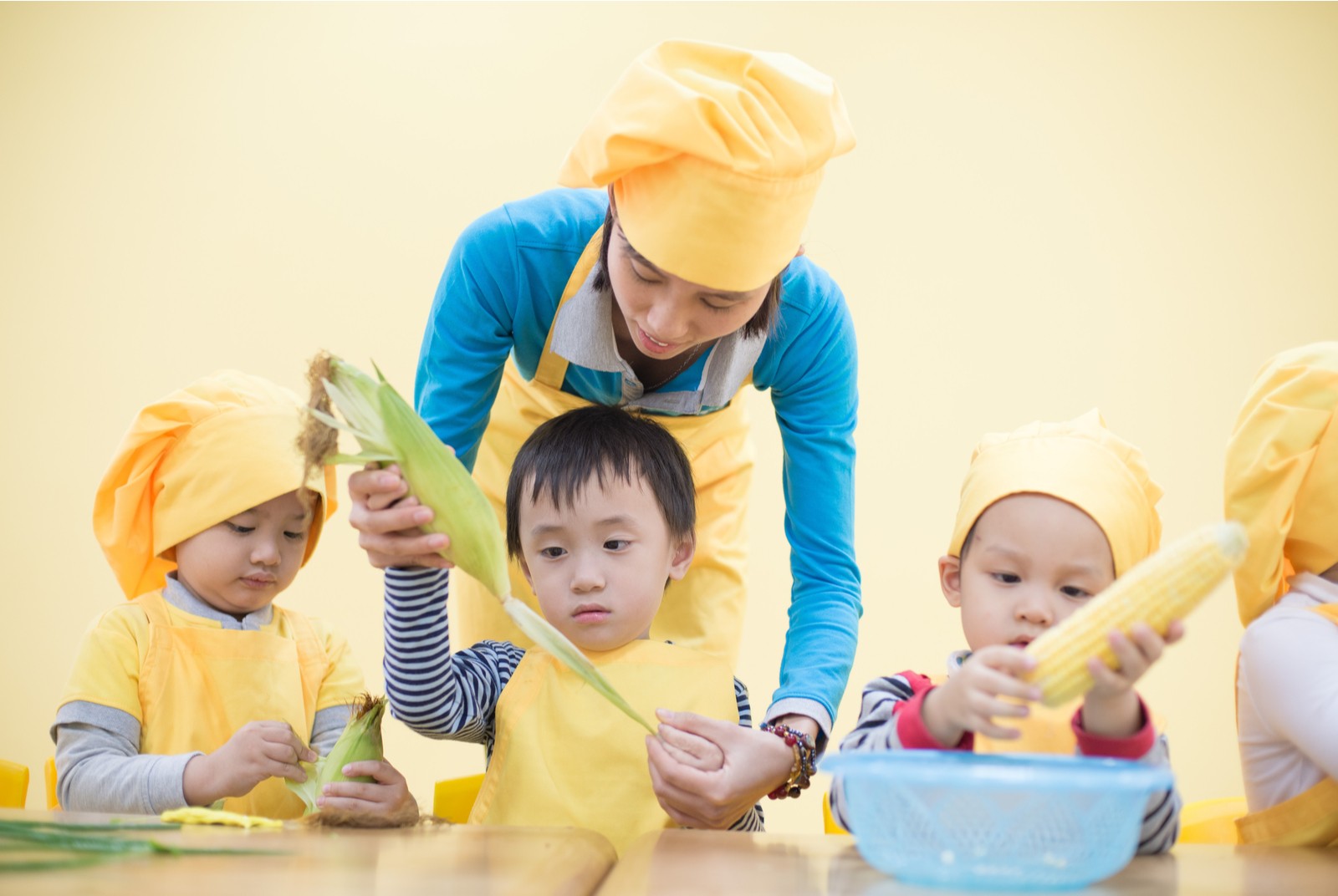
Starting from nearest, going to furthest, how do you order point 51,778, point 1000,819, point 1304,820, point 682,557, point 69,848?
point 1000,819
point 69,848
point 1304,820
point 682,557
point 51,778

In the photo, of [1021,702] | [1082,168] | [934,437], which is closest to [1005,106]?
[1082,168]

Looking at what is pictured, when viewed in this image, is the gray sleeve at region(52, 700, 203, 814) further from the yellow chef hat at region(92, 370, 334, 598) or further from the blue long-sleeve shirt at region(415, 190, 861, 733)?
the blue long-sleeve shirt at region(415, 190, 861, 733)

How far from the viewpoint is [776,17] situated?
3600mm

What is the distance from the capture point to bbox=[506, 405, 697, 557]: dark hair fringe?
1.61m

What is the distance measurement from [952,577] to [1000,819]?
0.76 m

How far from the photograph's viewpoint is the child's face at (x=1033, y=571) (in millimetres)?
1395

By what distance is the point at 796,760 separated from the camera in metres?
1.53

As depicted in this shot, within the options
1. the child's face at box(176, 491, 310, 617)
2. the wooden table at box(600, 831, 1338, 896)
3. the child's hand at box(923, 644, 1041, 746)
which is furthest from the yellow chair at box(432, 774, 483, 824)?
the child's hand at box(923, 644, 1041, 746)

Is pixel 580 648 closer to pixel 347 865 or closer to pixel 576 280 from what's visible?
pixel 576 280

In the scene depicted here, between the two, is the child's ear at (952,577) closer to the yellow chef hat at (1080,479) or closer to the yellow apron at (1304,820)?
the yellow chef hat at (1080,479)

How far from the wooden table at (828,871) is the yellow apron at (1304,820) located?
0.25 metres

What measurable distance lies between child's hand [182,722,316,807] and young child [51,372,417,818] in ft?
0.04

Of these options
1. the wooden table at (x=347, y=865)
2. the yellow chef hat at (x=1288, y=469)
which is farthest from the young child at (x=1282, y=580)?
the wooden table at (x=347, y=865)

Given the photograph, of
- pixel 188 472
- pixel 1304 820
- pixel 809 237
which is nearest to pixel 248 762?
pixel 188 472
